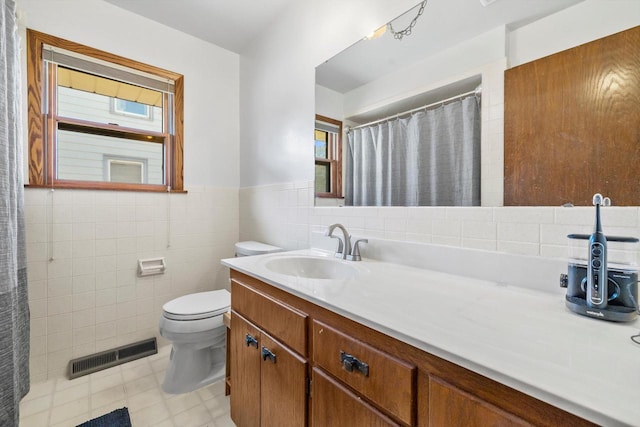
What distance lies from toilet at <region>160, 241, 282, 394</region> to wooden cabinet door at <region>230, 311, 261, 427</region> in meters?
0.39

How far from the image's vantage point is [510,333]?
55cm

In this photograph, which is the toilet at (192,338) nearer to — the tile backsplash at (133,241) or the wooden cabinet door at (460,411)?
the tile backsplash at (133,241)

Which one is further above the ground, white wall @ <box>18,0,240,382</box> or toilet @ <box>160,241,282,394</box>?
white wall @ <box>18,0,240,382</box>

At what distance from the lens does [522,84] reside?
88 centimetres

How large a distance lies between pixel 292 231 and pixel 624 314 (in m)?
1.52

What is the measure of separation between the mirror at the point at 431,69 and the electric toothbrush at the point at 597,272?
325 millimetres

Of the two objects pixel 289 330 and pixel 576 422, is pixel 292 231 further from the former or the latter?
pixel 576 422

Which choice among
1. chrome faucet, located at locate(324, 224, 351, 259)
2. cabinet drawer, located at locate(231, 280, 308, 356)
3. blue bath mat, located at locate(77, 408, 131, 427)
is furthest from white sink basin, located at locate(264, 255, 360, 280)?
blue bath mat, located at locate(77, 408, 131, 427)

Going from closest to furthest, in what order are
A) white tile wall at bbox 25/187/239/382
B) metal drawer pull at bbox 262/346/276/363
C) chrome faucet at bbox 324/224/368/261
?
metal drawer pull at bbox 262/346/276/363 < chrome faucet at bbox 324/224/368/261 < white tile wall at bbox 25/187/239/382

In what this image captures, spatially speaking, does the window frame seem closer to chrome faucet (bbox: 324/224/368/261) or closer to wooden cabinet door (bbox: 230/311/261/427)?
chrome faucet (bbox: 324/224/368/261)

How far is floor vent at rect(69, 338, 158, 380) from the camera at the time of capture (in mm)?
1747

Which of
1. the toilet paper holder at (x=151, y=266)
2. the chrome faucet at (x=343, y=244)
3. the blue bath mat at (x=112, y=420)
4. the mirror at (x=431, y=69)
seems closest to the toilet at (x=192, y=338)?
the blue bath mat at (x=112, y=420)

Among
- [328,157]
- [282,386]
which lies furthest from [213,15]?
[282,386]

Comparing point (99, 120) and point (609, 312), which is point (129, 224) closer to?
point (99, 120)
